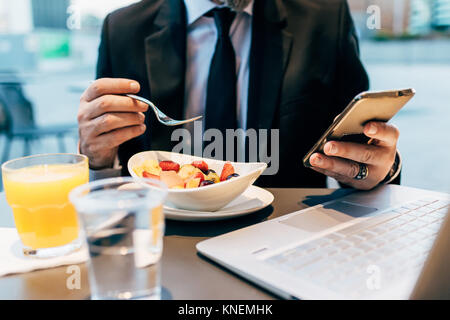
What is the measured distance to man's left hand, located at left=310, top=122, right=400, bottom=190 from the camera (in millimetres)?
782

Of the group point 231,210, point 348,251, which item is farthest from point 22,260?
point 348,251

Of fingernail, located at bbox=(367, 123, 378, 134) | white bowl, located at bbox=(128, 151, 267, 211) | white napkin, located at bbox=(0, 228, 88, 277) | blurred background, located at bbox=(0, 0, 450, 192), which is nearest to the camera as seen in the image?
white napkin, located at bbox=(0, 228, 88, 277)

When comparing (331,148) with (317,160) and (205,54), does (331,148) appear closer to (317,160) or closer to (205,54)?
(317,160)

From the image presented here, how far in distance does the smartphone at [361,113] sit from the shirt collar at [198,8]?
2.34 ft

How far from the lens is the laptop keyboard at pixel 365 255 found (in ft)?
1.62

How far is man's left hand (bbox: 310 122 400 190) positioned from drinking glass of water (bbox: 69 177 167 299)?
44cm

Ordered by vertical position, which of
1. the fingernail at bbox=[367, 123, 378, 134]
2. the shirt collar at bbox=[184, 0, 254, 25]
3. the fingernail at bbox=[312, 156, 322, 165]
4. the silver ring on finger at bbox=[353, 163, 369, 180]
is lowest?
the silver ring on finger at bbox=[353, 163, 369, 180]

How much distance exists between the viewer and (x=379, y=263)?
54 cm

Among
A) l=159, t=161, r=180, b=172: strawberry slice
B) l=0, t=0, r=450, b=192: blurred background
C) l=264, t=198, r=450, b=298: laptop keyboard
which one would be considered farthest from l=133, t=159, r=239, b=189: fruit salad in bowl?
l=0, t=0, r=450, b=192: blurred background

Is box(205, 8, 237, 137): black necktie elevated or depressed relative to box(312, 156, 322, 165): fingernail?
elevated

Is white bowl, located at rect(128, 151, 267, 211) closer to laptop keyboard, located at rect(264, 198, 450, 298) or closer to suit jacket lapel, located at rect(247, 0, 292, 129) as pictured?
laptop keyboard, located at rect(264, 198, 450, 298)

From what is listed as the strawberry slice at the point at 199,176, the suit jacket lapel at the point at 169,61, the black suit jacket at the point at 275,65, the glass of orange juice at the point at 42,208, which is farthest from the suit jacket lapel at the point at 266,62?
the glass of orange juice at the point at 42,208

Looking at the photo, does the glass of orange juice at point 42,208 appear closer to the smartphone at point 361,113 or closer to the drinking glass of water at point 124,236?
the drinking glass of water at point 124,236

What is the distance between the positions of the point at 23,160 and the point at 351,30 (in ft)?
3.93
